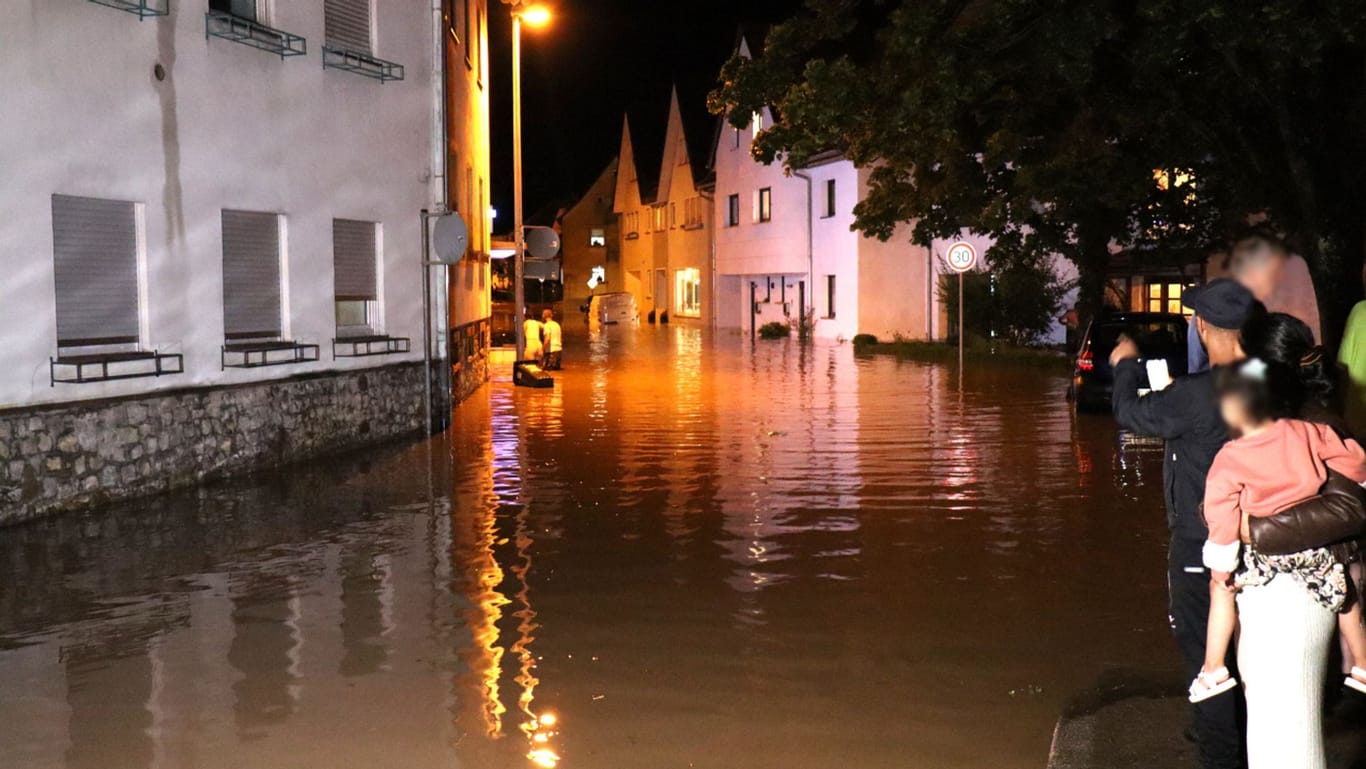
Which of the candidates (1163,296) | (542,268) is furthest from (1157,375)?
(1163,296)

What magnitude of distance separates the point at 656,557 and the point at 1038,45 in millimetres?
7813

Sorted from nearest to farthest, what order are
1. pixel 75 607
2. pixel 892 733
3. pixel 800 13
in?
pixel 892 733 < pixel 75 607 < pixel 800 13

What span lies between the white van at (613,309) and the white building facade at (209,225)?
152 ft

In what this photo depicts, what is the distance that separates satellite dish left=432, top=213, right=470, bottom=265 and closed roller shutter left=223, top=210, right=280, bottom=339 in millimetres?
1752

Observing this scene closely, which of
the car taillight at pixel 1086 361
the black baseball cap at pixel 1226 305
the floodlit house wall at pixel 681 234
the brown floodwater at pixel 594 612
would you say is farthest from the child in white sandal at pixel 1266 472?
the floodlit house wall at pixel 681 234

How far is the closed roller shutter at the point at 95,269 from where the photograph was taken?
1251 centimetres

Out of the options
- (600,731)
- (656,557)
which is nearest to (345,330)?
(656,557)

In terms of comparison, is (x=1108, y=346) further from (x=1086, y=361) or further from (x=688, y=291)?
(x=688, y=291)

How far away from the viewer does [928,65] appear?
15.9m

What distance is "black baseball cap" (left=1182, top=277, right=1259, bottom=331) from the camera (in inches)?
203

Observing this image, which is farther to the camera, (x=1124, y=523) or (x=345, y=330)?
(x=345, y=330)

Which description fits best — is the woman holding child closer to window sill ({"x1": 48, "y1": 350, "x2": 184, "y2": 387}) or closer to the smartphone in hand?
the smartphone in hand

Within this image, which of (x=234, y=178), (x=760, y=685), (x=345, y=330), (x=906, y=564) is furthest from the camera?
(x=345, y=330)

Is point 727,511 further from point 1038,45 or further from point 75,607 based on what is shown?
point 1038,45
